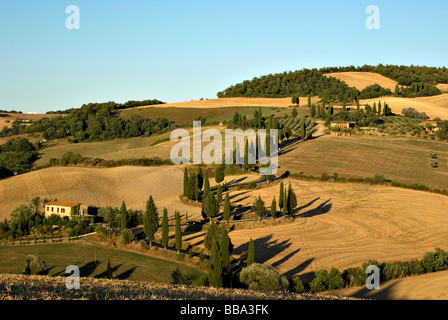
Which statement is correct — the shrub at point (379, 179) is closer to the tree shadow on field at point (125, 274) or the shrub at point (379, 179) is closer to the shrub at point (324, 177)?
the shrub at point (324, 177)

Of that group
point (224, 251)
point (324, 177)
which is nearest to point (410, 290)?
point (224, 251)

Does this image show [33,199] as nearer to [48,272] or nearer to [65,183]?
[65,183]

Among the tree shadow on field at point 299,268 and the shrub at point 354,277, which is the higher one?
the shrub at point 354,277

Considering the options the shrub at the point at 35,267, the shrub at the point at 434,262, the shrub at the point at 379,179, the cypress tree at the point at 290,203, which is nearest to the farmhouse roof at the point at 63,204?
the shrub at the point at 35,267

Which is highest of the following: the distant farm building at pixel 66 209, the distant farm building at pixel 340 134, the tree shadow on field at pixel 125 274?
the distant farm building at pixel 340 134

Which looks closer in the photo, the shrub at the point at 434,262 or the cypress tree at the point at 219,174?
the shrub at the point at 434,262

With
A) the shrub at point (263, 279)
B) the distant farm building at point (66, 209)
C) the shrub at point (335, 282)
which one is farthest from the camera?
the distant farm building at point (66, 209)

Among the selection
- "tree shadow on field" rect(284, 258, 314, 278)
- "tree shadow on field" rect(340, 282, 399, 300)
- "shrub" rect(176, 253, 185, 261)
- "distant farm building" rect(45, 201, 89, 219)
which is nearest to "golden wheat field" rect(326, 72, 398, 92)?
"distant farm building" rect(45, 201, 89, 219)
